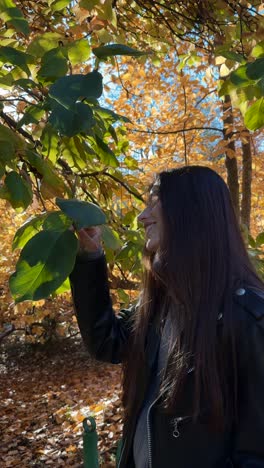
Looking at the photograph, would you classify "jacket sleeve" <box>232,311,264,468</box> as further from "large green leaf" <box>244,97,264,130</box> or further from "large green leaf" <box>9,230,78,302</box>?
"large green leaf" <box>244,97,264,130</box>

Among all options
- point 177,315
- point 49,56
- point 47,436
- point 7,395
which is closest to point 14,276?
point 177,315

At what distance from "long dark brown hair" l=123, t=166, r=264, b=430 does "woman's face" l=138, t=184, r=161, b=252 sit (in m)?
0.02

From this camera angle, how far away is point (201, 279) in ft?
4.46

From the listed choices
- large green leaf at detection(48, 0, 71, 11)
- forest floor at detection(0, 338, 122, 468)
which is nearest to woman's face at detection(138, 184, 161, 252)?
large green leaf at detection(48, 0, 71, 11)

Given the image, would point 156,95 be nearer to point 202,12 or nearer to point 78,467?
point 202,12

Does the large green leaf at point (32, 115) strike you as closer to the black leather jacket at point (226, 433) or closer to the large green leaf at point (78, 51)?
the large green leaf at point (78, 51)

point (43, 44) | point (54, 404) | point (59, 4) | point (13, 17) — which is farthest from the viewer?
point (54, 404)

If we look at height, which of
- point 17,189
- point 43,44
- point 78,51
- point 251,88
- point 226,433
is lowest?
point 226,433

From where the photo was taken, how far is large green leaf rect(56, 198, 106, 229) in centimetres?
92

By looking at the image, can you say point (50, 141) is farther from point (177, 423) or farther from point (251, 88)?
point (177, 423)

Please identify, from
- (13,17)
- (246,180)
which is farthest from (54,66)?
(246,180)

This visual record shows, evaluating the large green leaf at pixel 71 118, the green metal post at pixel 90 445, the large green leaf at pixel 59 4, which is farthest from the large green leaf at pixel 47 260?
the green metal post at pixel 90 445

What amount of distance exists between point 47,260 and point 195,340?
565 millimetres

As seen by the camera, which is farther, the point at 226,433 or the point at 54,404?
the point at 54,404
